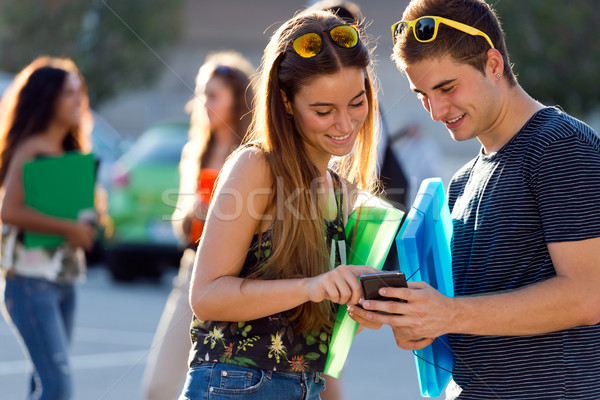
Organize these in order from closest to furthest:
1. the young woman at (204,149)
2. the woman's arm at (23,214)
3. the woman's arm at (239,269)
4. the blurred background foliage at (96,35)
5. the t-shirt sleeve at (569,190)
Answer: the t-shirt sleeve at (569,190) → the woman's arm at (239,269) → the young woman at (204,149) → the woman's arm at (23,214) → the blurred background foliage at (96,35)

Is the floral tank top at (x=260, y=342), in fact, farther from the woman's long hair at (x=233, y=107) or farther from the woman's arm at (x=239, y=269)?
the woman's long hair at (x=233, y=107)

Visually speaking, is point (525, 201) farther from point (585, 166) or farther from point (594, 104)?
point (594, 104)

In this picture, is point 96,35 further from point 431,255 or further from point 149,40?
point 431,255

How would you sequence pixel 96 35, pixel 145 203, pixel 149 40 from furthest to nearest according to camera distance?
pixel 149 40 → pixel 96 35 → pixel 145 203

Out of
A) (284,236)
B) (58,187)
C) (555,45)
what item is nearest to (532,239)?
(284,236)

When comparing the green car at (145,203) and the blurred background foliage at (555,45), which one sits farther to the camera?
the blurred background foliage at (555,45)

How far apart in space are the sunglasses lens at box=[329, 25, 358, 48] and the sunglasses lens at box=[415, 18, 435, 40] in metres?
0.21

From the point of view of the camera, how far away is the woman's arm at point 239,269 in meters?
2.09

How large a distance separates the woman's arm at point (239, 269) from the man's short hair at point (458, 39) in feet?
1.92

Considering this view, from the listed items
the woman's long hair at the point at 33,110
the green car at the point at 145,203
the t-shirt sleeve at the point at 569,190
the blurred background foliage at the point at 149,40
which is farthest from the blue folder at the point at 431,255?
the blurred background foliage at the point at 149,40

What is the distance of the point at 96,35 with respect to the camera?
17156mm

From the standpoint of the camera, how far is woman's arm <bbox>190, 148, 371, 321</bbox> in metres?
2.09

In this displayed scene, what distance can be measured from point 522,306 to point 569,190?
322 mm

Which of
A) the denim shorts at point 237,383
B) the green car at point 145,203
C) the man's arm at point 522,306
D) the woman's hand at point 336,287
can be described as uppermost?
the woman's hand at point 336,287
